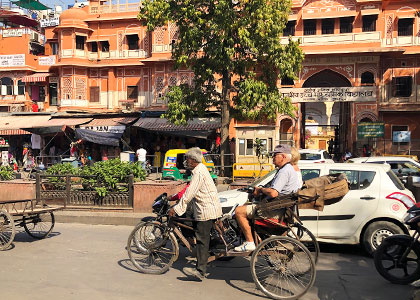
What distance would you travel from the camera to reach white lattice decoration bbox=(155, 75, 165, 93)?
27.3 meters

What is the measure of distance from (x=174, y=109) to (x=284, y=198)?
45.7 feet

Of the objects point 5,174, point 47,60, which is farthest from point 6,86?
point 5,174

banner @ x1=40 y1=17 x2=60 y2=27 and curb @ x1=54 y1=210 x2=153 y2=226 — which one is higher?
banner @ x1=40 y1=17 x2=60 y2=27

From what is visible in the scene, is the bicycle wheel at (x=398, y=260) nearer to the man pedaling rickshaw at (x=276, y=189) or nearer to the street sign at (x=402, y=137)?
the man pedaling rickshaw at (x=276, y=189)

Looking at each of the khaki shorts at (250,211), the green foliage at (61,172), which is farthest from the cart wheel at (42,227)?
the khaki shorts at (250,211)

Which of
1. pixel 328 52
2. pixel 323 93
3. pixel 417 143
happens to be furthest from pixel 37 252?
pixel 417 143

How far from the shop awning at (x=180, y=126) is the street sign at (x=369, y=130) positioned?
26.4ft

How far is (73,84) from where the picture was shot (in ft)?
92.3

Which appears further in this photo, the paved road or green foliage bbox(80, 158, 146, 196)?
green foliage bbox(80, 158, 146, 196)

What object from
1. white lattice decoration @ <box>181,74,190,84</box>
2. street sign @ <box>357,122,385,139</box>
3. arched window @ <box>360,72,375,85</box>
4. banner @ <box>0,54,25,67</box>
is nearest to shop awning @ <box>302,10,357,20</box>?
arched window @ <box>360,72,375,85</box>

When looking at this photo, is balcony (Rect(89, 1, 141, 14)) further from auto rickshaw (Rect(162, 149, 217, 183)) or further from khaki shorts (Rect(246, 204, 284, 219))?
khaki shorts (Rect(246, 204, 284, 219))

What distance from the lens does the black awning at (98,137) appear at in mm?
22969

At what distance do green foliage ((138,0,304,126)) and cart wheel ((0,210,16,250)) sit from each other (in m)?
11.9

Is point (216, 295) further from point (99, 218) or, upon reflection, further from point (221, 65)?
point (221, 65)
